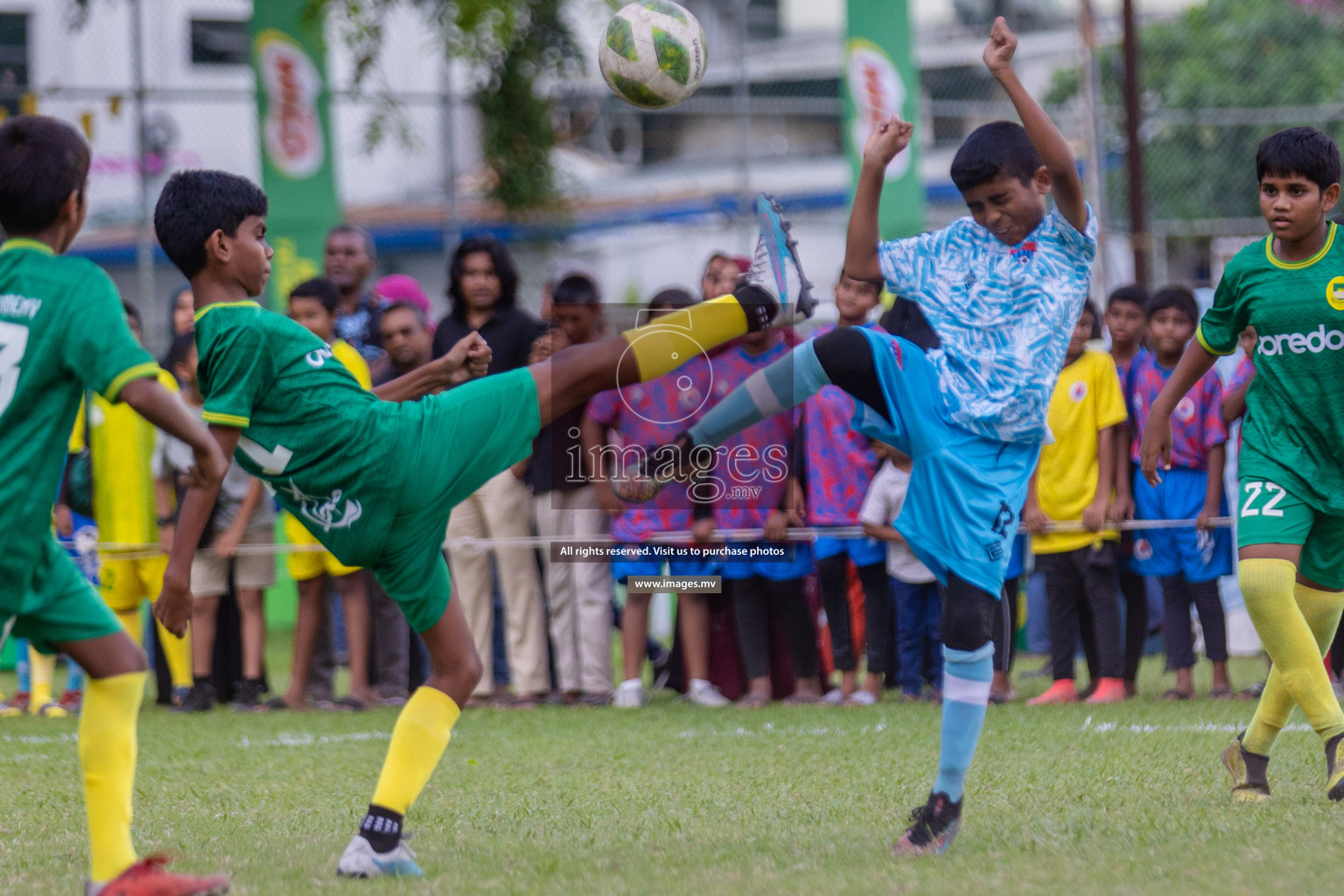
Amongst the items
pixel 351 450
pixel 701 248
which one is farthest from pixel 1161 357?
pixel 701 248

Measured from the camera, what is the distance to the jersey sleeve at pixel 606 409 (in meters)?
8.62

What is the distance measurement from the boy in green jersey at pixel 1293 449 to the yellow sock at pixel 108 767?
132 inches

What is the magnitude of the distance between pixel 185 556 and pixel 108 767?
585mm

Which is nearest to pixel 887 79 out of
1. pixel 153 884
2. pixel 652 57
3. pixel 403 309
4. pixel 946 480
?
pixel 403 309

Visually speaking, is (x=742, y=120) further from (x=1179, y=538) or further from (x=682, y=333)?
(x=682, y=333)

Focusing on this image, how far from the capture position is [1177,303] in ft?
27.2

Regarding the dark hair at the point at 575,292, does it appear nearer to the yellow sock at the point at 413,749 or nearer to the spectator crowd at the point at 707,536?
the spectator crowd at the point at 707,536

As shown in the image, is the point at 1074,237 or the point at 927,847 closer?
the point at 927,847

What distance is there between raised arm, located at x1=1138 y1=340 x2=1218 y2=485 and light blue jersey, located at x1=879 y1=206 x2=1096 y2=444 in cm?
84

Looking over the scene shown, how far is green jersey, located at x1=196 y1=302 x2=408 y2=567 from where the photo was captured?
163 inches

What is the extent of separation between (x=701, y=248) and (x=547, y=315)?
9.23m

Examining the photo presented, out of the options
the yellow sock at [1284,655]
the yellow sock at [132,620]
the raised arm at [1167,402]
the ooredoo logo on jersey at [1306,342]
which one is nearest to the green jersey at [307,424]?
the raised arm at [1167,402]

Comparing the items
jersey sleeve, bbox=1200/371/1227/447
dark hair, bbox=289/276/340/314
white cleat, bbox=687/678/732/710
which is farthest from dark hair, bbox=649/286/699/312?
jersey sleeve, bbox=1200/371/1227/447

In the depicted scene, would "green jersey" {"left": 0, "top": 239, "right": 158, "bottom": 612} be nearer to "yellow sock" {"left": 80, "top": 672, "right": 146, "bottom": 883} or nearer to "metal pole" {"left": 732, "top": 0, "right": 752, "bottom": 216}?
"yellow sock" {"left": 80, "top": 672, "right": 146, "bottom": 883}
